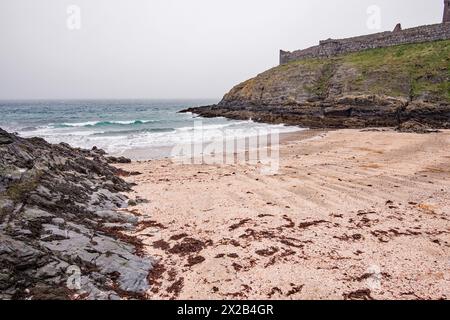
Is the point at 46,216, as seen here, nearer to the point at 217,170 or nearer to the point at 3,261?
the point at 3,261

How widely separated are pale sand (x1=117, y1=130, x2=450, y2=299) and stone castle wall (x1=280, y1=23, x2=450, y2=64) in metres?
43.5

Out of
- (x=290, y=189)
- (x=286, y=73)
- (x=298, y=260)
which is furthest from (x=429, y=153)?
(x=286, y=73)

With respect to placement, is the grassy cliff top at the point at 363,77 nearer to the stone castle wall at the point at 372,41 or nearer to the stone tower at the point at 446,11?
the stone castle wall at the point at 372,41

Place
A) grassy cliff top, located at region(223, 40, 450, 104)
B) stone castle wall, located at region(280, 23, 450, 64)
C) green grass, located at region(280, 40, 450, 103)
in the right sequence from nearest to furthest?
green grass, located at region(280, 40, 450, 103) < grassy cliff top, located at region(223, 40, 450, 104) < stone castle wall, located at region(280, 23, 450, 64)

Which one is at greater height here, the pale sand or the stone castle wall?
the stone castle wall

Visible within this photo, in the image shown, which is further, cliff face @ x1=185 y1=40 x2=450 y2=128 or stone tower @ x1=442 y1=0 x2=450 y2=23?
stone tower @ x1=442 y1=0 x2=450 y2=23

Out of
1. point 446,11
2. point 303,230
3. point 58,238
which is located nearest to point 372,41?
point 446,11

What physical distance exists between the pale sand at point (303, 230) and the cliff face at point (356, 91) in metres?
21.1

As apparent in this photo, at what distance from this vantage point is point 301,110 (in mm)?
42625

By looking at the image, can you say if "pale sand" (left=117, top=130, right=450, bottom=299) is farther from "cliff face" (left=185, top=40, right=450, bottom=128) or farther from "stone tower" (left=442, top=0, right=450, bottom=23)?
"stone tower" (left=442, top=0, right=450, bottom=23)

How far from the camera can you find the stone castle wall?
48.1 m

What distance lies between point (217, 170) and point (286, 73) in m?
43.5

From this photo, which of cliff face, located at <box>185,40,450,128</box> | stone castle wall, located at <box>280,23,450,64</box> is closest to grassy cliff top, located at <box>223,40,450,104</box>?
cliff face, located at <box>185,40,450,128</box>
